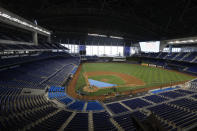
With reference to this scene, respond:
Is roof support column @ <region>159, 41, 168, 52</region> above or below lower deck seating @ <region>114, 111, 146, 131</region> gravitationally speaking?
above

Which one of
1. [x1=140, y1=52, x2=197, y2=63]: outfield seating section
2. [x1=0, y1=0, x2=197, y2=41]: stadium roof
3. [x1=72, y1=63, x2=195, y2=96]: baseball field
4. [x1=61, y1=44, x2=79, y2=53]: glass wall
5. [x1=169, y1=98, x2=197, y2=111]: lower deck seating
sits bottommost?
[x1=72, y1=63, x2=195, y2=96]: baseball field

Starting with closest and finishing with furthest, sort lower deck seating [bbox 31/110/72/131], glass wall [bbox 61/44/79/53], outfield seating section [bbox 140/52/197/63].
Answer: lower deck seating [bbox 31/110/72/131] → outfield seating section [bbox 140/52/197/63] → glass wall [bbox 61/44/79/53]

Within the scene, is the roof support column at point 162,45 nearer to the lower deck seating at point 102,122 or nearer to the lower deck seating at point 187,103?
the lower deck seating at point 187,103

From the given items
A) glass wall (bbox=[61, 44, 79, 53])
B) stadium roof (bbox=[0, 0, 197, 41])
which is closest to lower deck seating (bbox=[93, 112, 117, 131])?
stadium roof (bbox=[0, 0, 197, 41])

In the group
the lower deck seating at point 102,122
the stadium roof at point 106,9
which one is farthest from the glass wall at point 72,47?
the lower deck seating at point 102,122

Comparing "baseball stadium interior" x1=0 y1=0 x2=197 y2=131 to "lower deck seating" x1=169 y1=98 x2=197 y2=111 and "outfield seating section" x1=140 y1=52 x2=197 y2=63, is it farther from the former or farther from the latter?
"outfield seating section" x1=140 y1=52 x2=197 y2=63

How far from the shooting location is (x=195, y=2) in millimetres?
17312

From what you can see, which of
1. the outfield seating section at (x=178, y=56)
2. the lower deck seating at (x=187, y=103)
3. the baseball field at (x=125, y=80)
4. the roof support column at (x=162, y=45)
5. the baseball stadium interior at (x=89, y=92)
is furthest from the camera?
the roof support column at (x=162, y=45)

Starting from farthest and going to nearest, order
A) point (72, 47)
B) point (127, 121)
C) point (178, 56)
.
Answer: point (72, 47) → point (178, 56) → point (127, 121)

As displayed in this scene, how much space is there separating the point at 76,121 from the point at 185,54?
154 ft

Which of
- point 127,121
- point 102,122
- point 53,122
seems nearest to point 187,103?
point 127,121

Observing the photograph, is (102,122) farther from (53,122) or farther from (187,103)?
(187,103)

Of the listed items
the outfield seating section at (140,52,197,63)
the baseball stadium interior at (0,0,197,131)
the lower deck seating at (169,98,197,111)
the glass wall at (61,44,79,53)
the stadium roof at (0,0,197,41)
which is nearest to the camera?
the baseball stadium interior at (0,0,197,131)

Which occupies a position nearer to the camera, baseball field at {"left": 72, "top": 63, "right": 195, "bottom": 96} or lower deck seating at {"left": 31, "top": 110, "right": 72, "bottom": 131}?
lower deck seating at {"left": 31, "top": 110, "right": 72, "bottom": 131}
